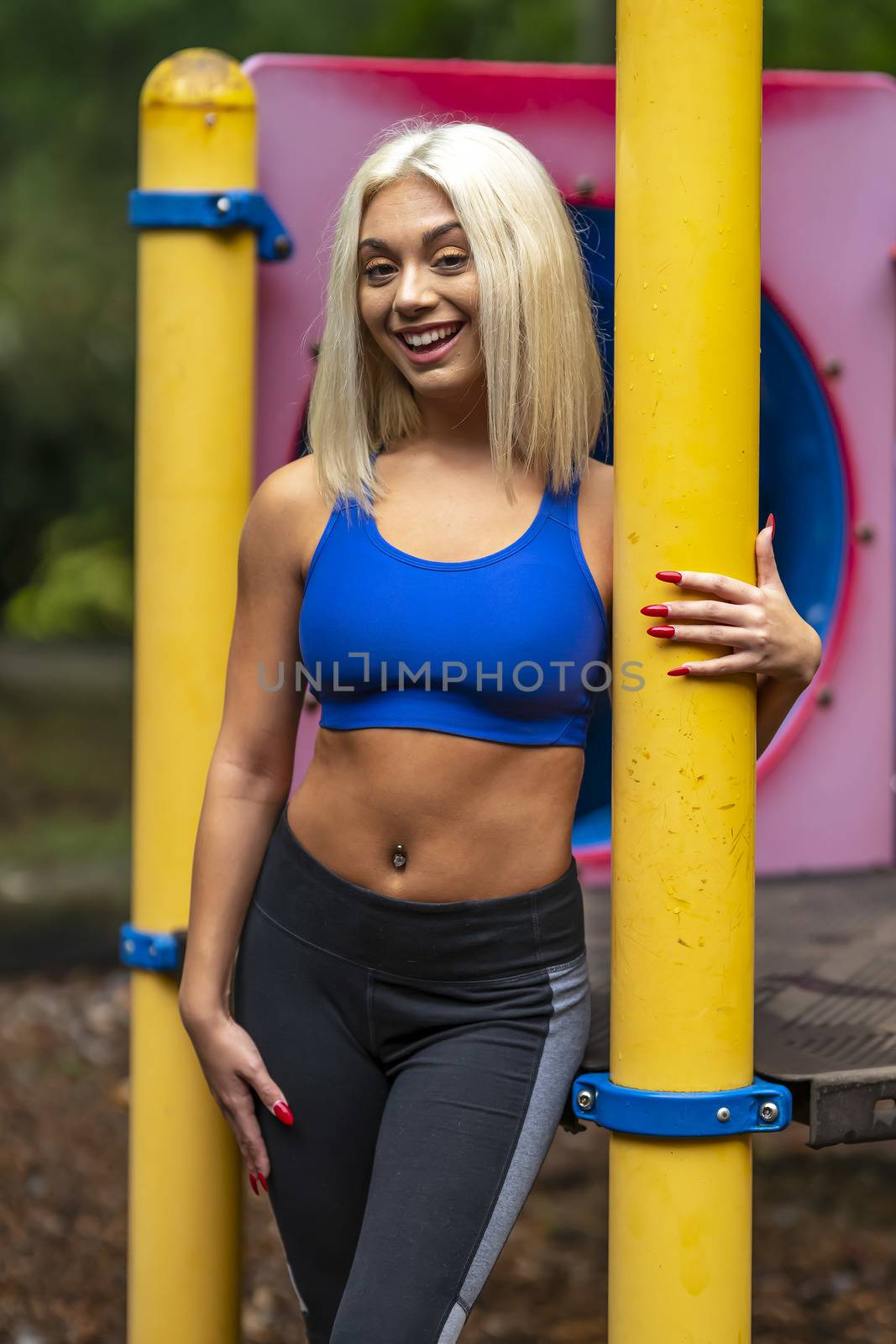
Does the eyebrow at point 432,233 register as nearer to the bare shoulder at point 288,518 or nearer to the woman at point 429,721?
the woman at point 429,721

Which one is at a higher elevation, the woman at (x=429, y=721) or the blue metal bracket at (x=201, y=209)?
the blue metal bracket at (x=201, y=209)

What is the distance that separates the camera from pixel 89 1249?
3.52 meters

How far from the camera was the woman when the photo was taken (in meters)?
1.70

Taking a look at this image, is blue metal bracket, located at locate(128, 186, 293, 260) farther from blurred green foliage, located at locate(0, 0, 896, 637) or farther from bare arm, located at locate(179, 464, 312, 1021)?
blurred green foliage, located at locate(0, 0, 896, 637)

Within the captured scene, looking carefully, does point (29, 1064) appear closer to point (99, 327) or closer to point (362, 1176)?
point (362, 1176)

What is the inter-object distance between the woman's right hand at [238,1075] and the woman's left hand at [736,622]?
0.65 m

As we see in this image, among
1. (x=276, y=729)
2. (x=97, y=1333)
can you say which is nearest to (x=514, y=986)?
(x=276, y=729)

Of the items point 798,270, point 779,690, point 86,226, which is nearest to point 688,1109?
point 779,690

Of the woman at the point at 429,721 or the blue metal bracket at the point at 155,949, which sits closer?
the woman at the point at 429,721

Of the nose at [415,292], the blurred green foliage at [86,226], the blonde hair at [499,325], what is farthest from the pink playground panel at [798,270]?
the blurred green foliage at [86,226]

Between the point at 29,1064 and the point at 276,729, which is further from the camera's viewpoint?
the point at 29,1064

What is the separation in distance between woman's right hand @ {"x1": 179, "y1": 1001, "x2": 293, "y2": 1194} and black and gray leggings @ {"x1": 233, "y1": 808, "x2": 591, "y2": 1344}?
0.01m

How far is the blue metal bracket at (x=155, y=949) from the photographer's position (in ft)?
8.08

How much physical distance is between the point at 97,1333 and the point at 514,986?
1837 mm
